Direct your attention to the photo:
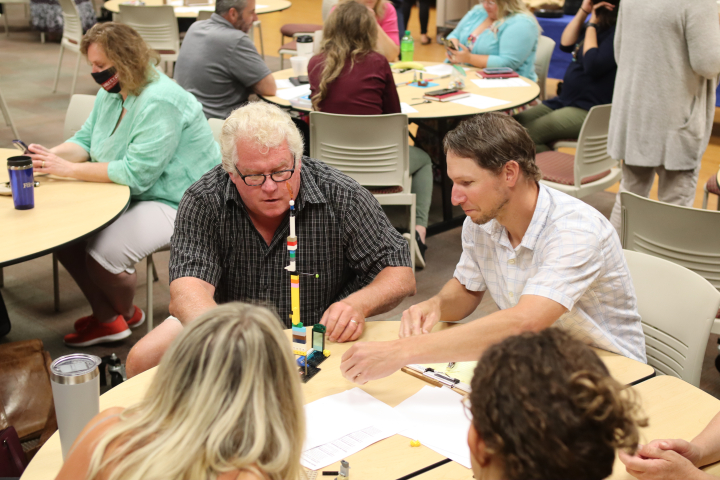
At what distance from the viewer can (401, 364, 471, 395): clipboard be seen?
5.63 ft

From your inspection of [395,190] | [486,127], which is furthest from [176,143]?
[486,127]

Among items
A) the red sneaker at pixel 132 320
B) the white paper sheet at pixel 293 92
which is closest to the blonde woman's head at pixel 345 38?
the white paper sheet at pixel 293 92

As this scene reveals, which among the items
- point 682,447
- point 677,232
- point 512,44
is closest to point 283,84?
Answer: point 512,44

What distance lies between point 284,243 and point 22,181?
1199mm

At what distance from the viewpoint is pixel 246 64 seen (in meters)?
4.38

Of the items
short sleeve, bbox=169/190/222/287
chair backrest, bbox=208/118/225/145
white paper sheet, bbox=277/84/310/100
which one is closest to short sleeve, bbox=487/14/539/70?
white paper sheet, bbox=277/84/310/100

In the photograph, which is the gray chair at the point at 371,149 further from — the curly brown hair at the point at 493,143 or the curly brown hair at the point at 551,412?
the curly brown hair at the point at 551,412

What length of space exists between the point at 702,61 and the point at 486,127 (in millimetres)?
1943

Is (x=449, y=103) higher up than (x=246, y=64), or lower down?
lower down

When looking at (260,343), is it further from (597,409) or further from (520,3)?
(520,3)

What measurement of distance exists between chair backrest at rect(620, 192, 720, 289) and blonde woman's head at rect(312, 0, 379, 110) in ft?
5.90

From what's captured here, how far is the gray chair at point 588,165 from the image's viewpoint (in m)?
3.85

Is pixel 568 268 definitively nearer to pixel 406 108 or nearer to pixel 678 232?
pixel 678 232

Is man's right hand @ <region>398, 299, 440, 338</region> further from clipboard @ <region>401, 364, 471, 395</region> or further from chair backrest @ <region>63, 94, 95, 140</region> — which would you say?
chair backrest @ <region>63, 94, 95, 140</region>
